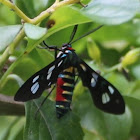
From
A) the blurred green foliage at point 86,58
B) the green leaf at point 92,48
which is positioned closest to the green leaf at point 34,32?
the blurred green foliage at point 86,58

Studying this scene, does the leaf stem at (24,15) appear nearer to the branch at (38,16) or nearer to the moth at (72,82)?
the branch at (38,16)

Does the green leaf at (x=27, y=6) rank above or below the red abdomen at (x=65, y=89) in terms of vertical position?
above

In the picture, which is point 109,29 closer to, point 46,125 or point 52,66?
point 52,66

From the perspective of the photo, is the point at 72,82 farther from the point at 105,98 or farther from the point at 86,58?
the point at 86,58

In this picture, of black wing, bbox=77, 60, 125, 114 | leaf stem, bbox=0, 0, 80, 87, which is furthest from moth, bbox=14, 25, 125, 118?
leaf stem, bbox=0, 0, 80, 87

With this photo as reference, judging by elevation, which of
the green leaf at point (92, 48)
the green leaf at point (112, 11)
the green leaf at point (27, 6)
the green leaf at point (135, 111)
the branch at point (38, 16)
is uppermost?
the branch at point (38, 16)

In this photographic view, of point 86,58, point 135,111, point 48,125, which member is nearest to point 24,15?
point 48,125
